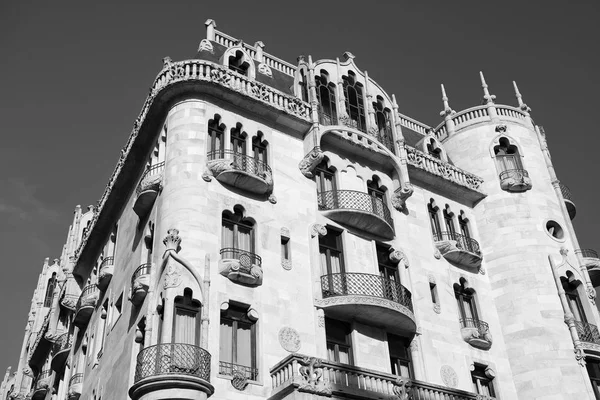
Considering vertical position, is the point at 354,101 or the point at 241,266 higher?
the point at 354,101

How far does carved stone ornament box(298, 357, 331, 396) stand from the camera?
2284cm

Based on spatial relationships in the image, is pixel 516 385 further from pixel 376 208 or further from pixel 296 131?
pixel 296 131

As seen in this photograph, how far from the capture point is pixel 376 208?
32.8 m

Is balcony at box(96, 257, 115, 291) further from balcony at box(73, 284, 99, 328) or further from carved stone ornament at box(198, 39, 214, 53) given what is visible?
carved stone ornament at box(198, 39, 214, 53)

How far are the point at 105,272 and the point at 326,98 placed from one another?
14.7m

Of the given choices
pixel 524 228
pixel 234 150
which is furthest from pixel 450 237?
pixel 234 150

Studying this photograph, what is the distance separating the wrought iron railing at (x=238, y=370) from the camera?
2459 cm

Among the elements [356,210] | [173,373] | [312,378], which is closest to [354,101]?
[356,210]

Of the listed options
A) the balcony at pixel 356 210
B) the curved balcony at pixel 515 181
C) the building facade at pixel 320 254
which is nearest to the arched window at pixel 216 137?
the building facade at pixel 320 254

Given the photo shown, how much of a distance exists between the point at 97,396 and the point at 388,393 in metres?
13.9

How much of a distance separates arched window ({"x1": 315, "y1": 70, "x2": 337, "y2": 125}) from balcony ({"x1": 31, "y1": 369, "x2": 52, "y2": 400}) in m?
25.7

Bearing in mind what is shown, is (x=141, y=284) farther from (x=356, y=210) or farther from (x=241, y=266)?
(x=356, y=210)

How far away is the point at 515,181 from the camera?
38000mm

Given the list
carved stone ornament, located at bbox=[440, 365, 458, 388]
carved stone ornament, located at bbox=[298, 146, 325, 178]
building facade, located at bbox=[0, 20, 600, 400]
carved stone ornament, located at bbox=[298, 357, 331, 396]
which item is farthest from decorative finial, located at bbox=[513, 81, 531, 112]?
carved stone ornament, located at bbox=[298, 357, 331, 396]
